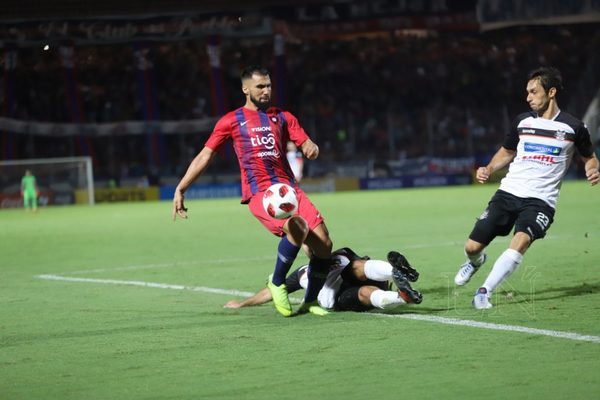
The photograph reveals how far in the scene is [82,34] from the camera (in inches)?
1550

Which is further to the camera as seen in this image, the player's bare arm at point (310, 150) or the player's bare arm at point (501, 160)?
the player's bare arm at point (501, 160)

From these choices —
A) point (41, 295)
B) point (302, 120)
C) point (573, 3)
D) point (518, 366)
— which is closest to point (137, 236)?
point (41, 295)

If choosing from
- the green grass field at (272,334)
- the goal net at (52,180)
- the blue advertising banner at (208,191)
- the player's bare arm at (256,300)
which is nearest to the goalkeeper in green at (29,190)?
the goal net at (52,180)

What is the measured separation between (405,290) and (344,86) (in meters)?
33.1

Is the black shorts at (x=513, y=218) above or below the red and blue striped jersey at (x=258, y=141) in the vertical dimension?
below

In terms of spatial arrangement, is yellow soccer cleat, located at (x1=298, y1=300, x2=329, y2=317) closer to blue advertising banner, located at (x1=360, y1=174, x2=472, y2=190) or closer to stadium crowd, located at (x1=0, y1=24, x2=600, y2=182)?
blue advertising banner, located at (x1=360, y1=174, x2=472, y2=190)

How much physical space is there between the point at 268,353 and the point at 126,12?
33.6 metres

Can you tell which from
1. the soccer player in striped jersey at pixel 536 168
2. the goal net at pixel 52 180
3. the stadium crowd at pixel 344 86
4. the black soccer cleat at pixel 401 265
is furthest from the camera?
the stadium crowd at pixel 344 86

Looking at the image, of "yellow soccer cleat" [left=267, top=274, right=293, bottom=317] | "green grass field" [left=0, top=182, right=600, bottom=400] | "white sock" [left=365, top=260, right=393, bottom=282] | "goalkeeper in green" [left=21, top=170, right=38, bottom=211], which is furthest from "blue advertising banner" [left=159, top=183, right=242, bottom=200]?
"white sock" [left=365, top=260, right=393, bottom=282]

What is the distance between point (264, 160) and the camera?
26.9 ft

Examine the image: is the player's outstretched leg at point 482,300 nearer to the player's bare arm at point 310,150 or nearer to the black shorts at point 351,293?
the black shorts at point 351,293

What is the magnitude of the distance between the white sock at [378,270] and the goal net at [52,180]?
2757 centimetres

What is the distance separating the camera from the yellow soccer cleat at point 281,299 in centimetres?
785

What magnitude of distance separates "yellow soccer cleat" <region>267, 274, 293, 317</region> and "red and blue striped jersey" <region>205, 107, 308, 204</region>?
836mm
